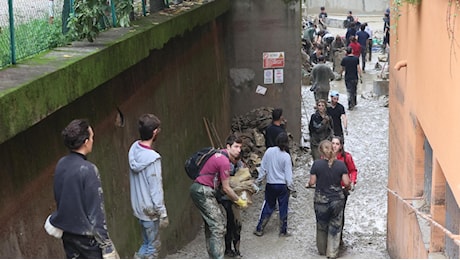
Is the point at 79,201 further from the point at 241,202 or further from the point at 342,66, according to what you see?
the point at 342,66

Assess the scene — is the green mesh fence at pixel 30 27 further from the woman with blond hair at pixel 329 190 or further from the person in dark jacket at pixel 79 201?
the woman with blond hair at pixel 329 190

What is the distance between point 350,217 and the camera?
10.9 meters

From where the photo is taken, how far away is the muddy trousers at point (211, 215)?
7.38 m

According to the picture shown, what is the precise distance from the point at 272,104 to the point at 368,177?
10.1 ft

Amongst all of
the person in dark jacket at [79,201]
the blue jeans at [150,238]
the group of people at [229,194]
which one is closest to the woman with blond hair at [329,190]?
the group of people at [229,194]

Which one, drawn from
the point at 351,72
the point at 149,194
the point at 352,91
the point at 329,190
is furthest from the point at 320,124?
the point at 352,91

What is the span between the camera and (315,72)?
16234 mm

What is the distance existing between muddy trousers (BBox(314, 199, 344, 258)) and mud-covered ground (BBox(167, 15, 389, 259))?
276 mm

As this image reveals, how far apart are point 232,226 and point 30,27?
12.3 ft

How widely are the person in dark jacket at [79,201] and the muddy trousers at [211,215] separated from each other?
2.92 metres

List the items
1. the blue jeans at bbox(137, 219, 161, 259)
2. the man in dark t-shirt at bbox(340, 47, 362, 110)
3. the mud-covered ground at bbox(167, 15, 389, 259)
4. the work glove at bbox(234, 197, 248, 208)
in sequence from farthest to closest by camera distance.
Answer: the man in dark t-shirt at bbox(340, 47, 362, 110) < the mud-covered ground at bbox(167, 15, 389, 259) < the work glove at bbox(234, 197, 248, 208) < the blue jeans at bbox(137, 219, 161, 259)

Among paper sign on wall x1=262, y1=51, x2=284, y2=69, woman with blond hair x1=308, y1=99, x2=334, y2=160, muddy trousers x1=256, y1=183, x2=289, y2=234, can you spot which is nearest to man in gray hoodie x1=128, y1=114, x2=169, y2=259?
muddy trousers x1=256, y1=183, x2=289, y2=234

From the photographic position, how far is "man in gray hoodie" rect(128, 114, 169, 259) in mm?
5750

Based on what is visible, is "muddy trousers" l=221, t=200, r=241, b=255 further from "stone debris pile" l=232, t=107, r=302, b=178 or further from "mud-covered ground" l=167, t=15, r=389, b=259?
"stone debris pile" l=232, t=107, r=302, b=178
